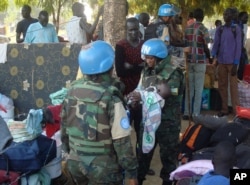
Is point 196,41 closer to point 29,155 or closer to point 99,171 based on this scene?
point 29,155

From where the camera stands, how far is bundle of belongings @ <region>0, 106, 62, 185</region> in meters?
3.20

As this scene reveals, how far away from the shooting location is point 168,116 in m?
3.60

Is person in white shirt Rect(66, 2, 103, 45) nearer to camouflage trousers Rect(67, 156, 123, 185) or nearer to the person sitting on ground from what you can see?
camouflage trousers Rect(67, 156, 123, 185)

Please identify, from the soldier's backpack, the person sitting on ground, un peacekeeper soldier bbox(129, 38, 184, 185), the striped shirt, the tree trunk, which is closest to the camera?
the person sitting on ground

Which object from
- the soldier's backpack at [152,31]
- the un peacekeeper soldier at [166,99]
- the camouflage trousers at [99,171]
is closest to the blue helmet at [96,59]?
the camouflage trousers at [99,171]

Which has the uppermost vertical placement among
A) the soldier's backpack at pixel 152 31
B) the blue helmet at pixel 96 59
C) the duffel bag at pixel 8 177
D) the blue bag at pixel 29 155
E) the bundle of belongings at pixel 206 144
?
the soldier's backpack at pixel 152 31

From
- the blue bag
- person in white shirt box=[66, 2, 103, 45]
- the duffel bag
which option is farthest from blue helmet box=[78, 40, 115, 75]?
person in white shirt box=[66, 2, 103, 45]

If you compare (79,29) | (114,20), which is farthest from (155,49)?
(79,29)

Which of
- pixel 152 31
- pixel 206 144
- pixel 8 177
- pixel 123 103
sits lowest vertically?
pixel 8 177

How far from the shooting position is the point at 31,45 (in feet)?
15.7

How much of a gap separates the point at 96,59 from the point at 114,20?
162 cm

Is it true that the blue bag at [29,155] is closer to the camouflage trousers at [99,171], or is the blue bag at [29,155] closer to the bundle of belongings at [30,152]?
the bundle of belongings at [30,152]

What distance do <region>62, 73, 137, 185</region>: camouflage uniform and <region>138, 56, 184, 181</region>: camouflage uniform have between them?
2.92 feet

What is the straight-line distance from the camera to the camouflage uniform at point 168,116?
347cm
